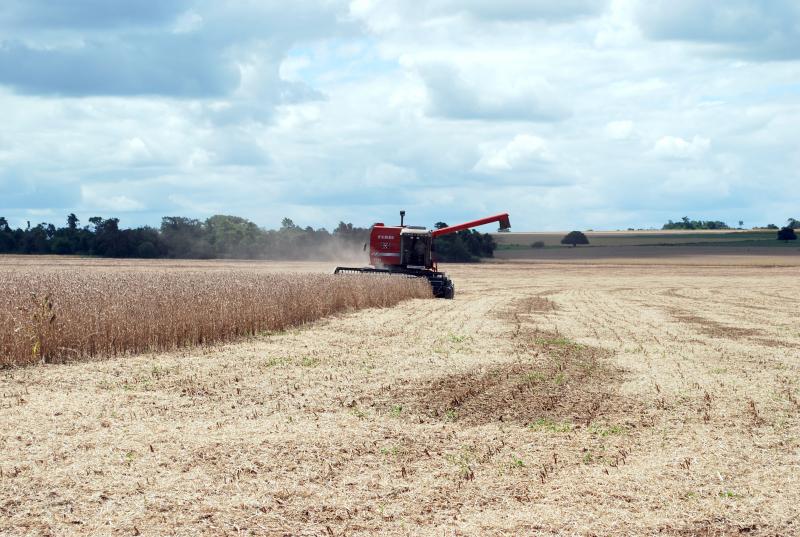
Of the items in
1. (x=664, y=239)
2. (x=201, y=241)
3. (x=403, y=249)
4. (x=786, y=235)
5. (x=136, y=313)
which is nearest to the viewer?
(x=136, y=313)

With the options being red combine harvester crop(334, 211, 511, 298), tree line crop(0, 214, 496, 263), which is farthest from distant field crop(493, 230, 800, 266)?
red combine harvester crop(334, 211, 511, 298)

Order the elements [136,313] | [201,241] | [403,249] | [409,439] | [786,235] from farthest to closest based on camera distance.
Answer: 1. [786,235]
2. [201,241]
3. [403,249]
4. [136,313]
5. [409,439]

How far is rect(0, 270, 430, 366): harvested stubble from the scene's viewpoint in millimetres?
13445

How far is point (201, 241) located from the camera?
7644 cm

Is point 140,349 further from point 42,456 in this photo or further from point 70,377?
point 42,456

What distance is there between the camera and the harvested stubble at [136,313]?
529 inches

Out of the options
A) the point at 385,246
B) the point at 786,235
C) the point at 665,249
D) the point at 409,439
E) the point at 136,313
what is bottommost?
the point at 409,439

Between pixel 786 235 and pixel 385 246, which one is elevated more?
pixel 786 235

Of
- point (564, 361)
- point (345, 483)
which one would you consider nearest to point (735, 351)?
point (564, 361)

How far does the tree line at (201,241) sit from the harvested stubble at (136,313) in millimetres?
48159

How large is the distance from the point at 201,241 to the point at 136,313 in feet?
206

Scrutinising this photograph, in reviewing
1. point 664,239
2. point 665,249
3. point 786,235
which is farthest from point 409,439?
→ point 664,239

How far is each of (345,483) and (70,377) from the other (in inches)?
240

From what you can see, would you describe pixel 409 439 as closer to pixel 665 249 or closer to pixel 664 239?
pixel 665 249
